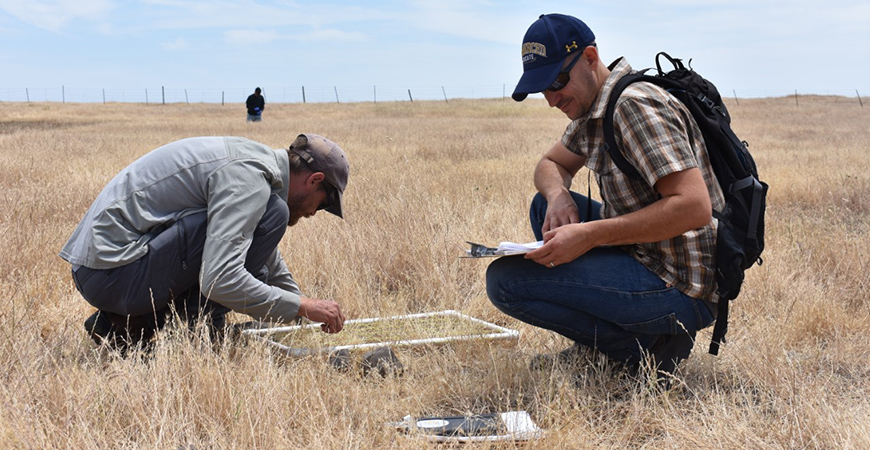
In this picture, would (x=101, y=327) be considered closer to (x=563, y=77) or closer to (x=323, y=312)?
(x=323, y=312)

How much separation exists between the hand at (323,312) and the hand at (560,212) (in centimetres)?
104

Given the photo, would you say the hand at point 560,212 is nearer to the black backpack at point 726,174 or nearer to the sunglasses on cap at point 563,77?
the black backpack at point 726,174

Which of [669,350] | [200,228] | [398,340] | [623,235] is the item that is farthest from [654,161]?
[200,228]

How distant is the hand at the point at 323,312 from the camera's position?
10.8ft

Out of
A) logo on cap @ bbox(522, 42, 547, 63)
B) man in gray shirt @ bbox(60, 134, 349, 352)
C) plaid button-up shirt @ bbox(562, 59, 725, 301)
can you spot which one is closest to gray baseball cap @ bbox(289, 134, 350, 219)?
man in gray shirt @ bbox(60, 134, 349, 352)

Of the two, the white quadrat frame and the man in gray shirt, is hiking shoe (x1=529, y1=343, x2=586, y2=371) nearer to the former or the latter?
the white quadrat frame

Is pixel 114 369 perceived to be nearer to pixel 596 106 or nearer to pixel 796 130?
pixel 596 106

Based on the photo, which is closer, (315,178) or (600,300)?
(600,300)

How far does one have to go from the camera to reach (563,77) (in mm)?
2959

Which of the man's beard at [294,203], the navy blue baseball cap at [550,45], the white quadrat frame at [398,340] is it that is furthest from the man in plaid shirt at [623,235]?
the man's beard at [294,203]

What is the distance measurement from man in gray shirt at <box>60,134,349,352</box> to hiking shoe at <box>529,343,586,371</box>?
3.15 ft

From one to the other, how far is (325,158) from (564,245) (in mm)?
1204

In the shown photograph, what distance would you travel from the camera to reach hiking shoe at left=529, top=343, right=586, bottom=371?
341 centimetres

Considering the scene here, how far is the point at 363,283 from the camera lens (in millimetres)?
4742
